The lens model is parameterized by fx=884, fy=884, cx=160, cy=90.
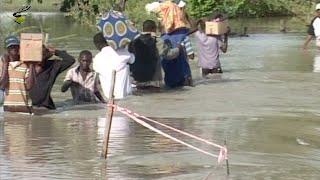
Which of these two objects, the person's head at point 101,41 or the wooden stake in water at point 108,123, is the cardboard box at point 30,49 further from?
the wooden stake in water at point 108,123

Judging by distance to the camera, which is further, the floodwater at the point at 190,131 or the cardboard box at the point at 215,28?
the cardboard box at the point at 215,28

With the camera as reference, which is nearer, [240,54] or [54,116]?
[54,116]

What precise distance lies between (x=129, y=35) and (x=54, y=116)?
7.94 feet

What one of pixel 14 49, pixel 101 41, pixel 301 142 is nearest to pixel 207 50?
pixel 101 41

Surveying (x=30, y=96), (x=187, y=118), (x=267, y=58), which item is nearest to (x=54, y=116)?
(x=30, y=96)

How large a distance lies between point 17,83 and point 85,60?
1334 mm

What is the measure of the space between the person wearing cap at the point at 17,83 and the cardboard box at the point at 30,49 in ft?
0.47

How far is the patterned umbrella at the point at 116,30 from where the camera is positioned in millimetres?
14414

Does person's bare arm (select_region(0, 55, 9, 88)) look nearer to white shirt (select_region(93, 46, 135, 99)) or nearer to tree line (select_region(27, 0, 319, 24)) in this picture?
white shirt (select_region(93, 46, 135, 99))

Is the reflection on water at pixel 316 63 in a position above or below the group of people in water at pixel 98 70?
below

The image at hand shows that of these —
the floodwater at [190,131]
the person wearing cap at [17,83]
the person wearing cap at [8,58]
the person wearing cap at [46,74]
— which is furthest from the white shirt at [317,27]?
the person wearing cap at [17,83]

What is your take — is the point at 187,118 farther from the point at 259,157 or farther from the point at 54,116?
the point at 259,157

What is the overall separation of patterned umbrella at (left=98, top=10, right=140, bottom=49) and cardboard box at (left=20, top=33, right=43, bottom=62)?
185cm

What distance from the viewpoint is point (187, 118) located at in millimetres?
12812
